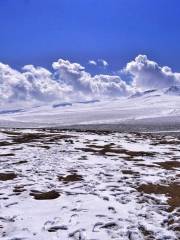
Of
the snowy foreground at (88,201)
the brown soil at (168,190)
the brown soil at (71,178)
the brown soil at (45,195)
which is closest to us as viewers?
the snowy foreground at (88,201)

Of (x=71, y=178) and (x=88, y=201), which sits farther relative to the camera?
(x=71, y=178)

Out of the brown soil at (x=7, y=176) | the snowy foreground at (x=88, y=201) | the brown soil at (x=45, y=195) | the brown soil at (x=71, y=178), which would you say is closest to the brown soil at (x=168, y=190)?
the snowy foreground at (x=88, y=201)

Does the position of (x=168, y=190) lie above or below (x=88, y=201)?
below

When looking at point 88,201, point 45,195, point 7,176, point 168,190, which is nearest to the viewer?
point 88,201

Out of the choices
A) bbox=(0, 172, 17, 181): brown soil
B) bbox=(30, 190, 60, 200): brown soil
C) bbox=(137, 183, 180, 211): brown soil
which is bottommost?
bbox=(137, 183, 180, 211): brown soil

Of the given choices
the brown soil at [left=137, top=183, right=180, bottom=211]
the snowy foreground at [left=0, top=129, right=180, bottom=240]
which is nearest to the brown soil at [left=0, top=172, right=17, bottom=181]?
the snowy foreground at [left=0, top=129, right=180, bottom=240]

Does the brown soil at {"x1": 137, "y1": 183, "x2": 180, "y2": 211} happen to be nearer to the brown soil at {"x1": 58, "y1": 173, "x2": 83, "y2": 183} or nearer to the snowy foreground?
the snowy foreground

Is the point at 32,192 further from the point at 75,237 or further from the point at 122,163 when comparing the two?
the point at 122,163

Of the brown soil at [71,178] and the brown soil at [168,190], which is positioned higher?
the brown soil at [71,178]

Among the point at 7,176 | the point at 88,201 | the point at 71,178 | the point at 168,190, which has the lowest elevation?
the point at 168,190

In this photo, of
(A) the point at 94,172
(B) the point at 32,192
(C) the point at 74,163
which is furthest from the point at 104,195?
(C) the point at 74,163

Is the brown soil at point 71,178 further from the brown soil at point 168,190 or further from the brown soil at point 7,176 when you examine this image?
the brown soil at point 168,190

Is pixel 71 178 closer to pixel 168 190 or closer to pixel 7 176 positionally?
pixel 7 176

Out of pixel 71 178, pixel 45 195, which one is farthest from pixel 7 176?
pixel 45 195
